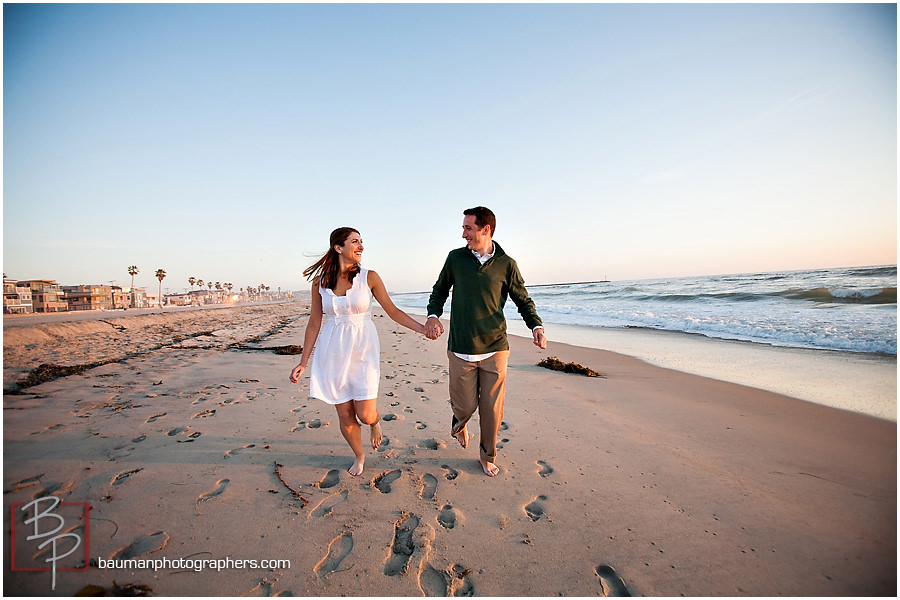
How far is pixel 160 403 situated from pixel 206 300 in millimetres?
73448

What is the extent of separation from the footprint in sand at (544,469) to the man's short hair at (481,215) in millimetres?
2173

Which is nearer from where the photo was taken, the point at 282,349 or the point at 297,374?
the point at 297,374

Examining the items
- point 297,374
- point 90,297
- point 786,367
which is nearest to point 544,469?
point 297,374

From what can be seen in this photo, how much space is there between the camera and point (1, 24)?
2.93 m

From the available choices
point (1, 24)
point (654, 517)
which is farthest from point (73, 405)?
point (654, 517)

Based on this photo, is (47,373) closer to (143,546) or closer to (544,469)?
(143,546)

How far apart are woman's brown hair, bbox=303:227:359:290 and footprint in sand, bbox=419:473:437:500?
1.75 meters

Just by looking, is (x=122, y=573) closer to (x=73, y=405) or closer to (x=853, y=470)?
(x=73, y=405)

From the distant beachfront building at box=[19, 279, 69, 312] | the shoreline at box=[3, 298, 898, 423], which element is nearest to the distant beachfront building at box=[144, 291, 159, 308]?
the distant beachfront building at box=[19, 279, 69, 312]

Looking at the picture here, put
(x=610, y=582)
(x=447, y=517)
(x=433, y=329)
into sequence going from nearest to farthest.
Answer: (x=610, y=582), (x=447, y=517), (x=433, y=329)

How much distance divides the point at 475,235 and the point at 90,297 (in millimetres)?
49052

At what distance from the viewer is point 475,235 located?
3.30m

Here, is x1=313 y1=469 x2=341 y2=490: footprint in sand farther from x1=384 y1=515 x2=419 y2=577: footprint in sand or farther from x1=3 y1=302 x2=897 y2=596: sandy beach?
x1=384 y1=515 x2=419 y2=577: footprint in sand

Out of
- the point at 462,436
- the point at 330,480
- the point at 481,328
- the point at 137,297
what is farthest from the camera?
the point at 137,297
